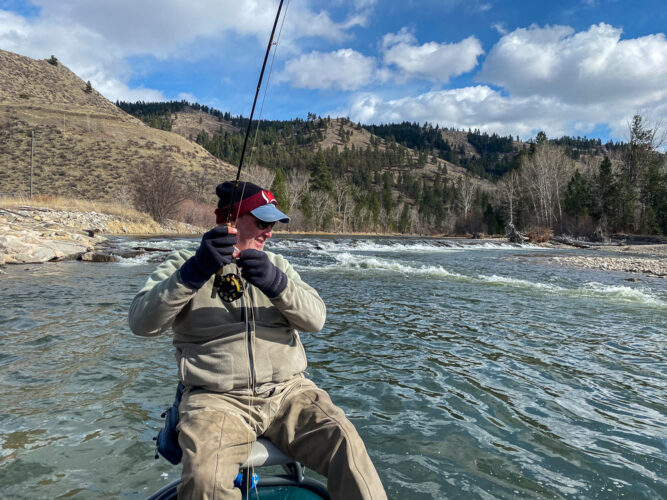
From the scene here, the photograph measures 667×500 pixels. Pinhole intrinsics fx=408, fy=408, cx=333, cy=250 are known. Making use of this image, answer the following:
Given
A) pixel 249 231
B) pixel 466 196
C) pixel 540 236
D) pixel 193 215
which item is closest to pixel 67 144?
pixel 193 215

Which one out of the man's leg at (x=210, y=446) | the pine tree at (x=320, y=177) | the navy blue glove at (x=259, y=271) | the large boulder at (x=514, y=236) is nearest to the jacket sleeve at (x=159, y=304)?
the navy blue glove at (x=259, y=271)

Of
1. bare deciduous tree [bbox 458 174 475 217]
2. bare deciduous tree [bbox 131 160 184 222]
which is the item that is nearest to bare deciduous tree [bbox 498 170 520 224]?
bare deciduous tree [bbox 458 174 475 217]

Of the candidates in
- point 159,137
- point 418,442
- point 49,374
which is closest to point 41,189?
point 159,137

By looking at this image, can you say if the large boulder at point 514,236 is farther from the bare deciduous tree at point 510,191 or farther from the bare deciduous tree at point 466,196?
the bare deciduous tree at point 466,196

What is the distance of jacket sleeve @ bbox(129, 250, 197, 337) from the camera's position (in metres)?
2.21

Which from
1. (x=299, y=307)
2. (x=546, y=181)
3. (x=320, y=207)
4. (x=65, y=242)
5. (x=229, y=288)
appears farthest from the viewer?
(x=320, y=207)

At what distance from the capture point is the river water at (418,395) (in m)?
3.03

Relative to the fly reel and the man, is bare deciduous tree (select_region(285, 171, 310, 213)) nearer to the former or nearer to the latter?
the man

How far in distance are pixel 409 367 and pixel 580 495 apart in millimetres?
2692

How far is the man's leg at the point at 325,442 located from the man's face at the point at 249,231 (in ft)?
3.09

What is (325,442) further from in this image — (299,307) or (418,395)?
(418,395)

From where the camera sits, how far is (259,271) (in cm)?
218

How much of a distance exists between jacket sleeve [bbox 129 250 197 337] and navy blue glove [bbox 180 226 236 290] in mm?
63

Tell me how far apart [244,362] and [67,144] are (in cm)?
8110
